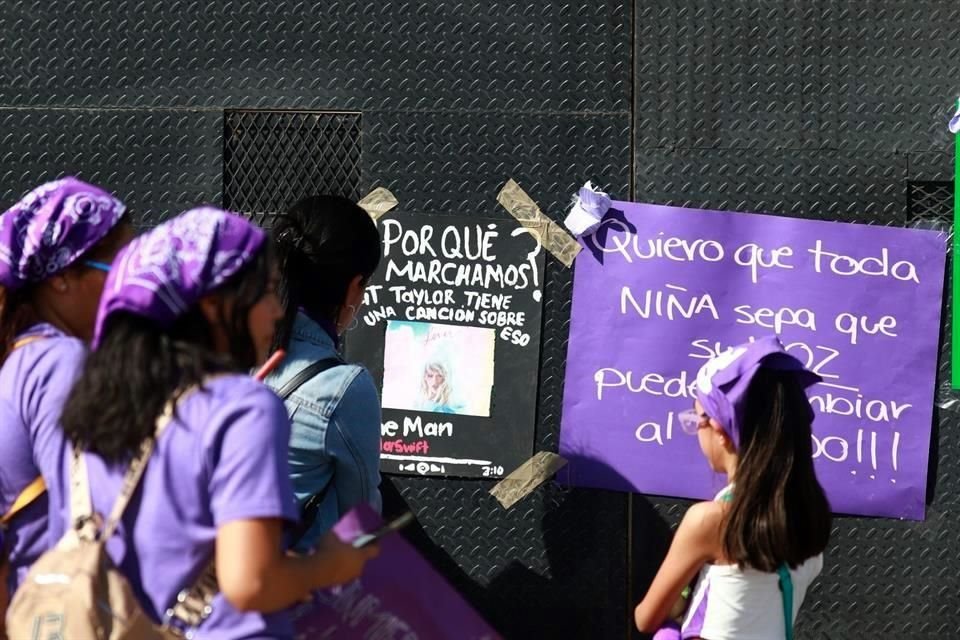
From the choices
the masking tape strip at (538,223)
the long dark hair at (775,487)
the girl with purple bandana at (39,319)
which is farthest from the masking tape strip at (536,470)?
the girl with purple bandana at (39,319)

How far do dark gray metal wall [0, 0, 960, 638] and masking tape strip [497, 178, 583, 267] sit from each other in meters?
0.04

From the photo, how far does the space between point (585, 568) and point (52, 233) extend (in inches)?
95.8

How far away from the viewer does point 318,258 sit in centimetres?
336

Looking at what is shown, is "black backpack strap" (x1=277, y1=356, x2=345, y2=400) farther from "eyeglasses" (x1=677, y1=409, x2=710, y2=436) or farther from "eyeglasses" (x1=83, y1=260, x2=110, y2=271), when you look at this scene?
"eyeglasses" (x1=677, y1=409, x2=710, y2=436)

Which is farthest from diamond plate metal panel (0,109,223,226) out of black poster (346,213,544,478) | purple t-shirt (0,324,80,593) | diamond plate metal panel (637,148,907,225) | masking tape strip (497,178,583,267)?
purple t-shirt (0,324,80,593)

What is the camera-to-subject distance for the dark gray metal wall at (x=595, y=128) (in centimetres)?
441

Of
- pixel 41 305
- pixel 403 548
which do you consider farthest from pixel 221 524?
pixel 41 305

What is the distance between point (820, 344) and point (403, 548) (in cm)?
244

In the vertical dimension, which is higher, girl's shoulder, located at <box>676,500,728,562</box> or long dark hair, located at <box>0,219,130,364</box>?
long dark hair, located at <box>0,219,130,364</box>

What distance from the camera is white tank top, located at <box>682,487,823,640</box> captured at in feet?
9.69

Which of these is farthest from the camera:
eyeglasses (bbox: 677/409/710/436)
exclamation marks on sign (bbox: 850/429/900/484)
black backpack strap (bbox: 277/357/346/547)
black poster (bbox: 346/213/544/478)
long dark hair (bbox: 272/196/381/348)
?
black poster (bbox: 346/213/544/478)

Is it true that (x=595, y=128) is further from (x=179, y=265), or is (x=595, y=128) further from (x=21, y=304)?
(x=179, y=265)

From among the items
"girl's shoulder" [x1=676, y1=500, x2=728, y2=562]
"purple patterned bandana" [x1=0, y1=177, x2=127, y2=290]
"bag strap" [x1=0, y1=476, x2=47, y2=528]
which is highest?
"purple patterned bandana" [x1=0, y1=177, x2=127, y2=290]

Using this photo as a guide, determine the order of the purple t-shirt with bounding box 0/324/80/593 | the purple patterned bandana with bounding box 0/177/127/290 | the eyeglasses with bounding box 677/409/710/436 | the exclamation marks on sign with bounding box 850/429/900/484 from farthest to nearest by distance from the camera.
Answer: the exclamation marks on sign with bounding box 850/429/900/484 < the eyeglasses with bounding box 677/409/710/436 < the purple patterned bandana with bounding box 0/177/127/290 < the purple t-shirt with bounding box 0/324/80/593
